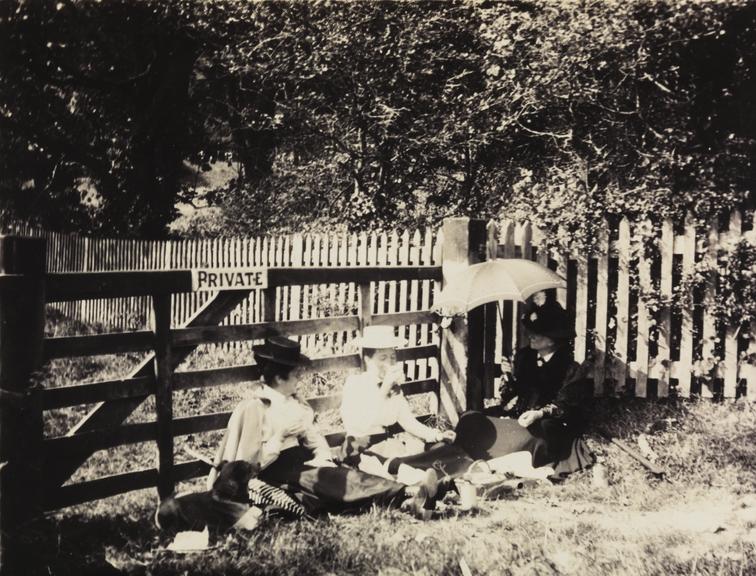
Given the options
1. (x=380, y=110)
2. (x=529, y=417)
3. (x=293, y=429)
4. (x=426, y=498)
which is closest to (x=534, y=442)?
(x=529, y=417)

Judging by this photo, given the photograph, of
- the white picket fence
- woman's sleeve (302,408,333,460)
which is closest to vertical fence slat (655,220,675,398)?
the white picket fence

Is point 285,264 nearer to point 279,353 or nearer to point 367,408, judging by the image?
point 367,408

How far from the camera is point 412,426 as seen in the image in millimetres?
4996

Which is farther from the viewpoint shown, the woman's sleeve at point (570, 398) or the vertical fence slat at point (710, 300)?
the vertical fence slat at point (710, 300)

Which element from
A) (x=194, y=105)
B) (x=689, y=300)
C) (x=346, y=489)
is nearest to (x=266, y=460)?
(x=346, y=489)

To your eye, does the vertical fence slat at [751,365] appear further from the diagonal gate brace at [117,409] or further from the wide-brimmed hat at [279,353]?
the diagonal gate brace at [117,409]

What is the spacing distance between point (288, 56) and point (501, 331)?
665 centimetres

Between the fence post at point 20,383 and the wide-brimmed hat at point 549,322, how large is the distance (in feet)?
11.6

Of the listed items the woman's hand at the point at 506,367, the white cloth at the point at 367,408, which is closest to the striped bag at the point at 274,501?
the white cloth at the point at 367,408

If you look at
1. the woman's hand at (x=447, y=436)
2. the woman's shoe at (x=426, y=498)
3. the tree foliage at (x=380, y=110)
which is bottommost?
the woman's shoe at (x=426, y=498)

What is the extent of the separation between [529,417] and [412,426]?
2.98 ft

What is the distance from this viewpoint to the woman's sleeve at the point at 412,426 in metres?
4.92

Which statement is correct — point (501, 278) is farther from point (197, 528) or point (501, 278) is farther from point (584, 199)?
point (584, 199)

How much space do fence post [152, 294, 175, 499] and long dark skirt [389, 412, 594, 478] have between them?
202cm
